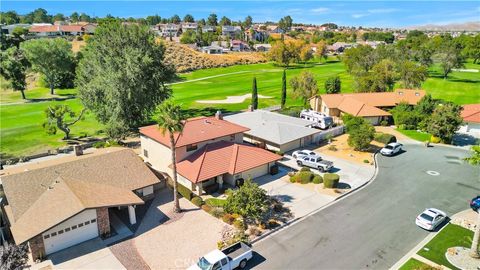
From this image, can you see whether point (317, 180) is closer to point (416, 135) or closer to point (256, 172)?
point (256, 172)

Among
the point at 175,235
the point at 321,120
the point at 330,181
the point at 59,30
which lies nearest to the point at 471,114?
the point at 321,120

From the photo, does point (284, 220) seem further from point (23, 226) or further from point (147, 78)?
point (147, 78)

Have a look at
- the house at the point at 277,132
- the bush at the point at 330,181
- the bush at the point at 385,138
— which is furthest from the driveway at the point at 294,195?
the bush at the point at 385,138

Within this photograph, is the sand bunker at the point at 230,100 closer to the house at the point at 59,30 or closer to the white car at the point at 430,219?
the white car at the point at 430,219

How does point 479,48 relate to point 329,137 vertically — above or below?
above

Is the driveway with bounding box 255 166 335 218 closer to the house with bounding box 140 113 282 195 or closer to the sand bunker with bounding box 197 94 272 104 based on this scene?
the house with bounding box 140 113 282 195

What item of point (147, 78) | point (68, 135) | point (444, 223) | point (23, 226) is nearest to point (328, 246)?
point (444, 223)
